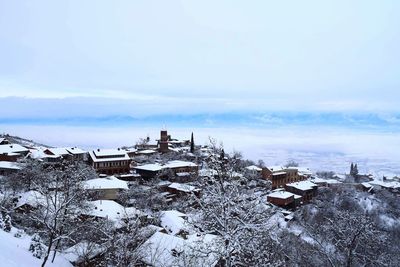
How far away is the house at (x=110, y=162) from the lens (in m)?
67.4

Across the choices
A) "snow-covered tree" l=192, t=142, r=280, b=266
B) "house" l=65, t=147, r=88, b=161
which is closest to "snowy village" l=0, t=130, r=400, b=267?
"snow-covered tree" l=192, t=142, r=280, b=266

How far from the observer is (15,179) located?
141ft

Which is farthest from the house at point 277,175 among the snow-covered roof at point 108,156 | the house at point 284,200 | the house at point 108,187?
the house at point 108,187

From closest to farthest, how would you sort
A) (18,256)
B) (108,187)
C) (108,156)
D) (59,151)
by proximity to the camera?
(18,256) < (108,187) < (108,156) < (59,151)

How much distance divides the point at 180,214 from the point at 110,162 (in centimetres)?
3335

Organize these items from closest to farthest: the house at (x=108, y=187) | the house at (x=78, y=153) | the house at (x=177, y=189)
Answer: the house at (x=108, y=187), the house at (x=177, y=189), the house at (x=78, y=153)

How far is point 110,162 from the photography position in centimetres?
6825

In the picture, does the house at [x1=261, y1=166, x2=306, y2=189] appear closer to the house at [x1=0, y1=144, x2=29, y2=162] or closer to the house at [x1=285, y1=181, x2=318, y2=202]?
the house at [x1=285, y1=181, x2=318, y2=202]

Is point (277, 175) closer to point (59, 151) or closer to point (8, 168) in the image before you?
point (59, 151)

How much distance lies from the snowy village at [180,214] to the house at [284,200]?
18 cm

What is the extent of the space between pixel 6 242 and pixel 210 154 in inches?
602

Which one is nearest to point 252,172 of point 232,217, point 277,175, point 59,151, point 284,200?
point 232,217

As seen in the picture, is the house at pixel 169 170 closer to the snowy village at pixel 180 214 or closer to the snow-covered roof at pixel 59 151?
the snowy village at pixel 180 214

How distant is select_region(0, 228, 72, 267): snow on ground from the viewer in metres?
16.5
